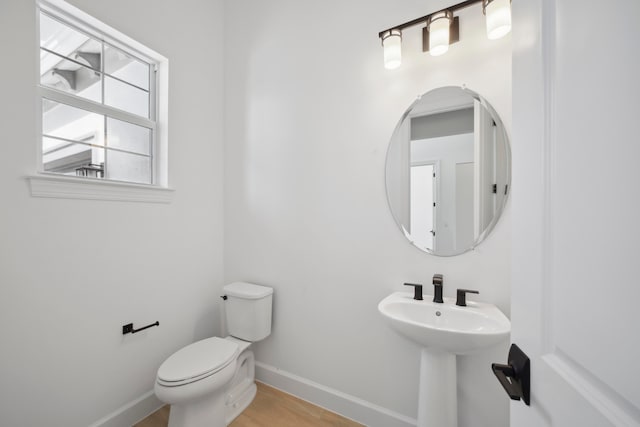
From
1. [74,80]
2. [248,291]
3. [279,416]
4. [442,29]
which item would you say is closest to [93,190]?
[74,80]

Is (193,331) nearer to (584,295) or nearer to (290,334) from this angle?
(290,334)

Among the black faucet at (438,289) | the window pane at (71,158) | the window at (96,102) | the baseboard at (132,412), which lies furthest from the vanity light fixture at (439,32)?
the baseboard at (132,412)

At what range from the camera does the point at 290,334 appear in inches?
71.1

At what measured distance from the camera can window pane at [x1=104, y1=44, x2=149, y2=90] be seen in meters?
1.61

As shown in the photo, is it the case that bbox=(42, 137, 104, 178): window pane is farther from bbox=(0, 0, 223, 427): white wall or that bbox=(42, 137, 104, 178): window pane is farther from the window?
bbox=(0, 0, 223, 427): white wall

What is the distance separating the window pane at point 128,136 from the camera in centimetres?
161

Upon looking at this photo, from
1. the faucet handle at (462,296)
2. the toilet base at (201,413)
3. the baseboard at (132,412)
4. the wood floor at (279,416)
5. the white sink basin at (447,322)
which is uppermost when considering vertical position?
the faucet handle at (462,296)

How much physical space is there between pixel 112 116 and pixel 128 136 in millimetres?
147

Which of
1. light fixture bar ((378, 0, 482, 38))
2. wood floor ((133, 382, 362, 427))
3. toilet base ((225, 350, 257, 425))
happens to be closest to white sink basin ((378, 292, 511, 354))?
wood floor ((133, 382, 362, 427))

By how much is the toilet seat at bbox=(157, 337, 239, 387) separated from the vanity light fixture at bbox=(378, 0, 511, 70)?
74.0 inches

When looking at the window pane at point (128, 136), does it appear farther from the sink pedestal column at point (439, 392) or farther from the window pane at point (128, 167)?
the sink pedestal column at point (439, 392)

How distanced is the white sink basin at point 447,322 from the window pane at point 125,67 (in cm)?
219

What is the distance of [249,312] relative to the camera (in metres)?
1.74

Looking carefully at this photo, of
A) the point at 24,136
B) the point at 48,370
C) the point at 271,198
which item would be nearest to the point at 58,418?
the point at 48,370
